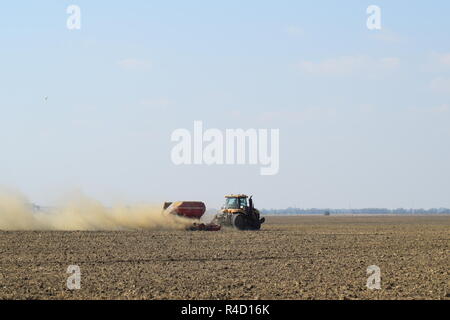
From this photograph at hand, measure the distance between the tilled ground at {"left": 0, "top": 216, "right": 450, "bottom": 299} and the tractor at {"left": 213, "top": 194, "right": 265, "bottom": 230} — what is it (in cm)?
831

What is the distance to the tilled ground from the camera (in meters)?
18.6

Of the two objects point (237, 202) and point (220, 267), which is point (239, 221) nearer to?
point (237, 202)

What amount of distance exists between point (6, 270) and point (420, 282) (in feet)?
43.5

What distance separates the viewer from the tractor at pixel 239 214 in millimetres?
48594

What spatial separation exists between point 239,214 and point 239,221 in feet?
1.55

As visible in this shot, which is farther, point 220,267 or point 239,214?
point 239,214

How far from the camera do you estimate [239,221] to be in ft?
159

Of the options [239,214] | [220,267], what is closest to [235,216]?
[239,214]

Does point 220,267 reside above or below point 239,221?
below

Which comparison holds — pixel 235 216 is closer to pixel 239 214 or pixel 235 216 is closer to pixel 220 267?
pixel 239 214

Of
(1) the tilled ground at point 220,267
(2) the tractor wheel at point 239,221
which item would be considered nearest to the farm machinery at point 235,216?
(2) the tractor wheel at point 239,221

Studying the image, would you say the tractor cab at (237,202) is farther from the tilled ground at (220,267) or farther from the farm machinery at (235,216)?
the tilled ground at (220,267)
